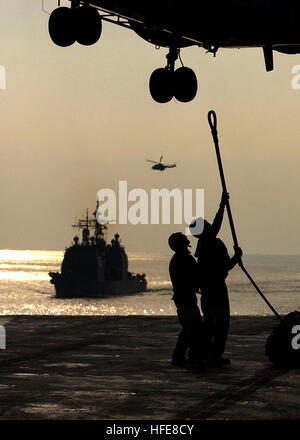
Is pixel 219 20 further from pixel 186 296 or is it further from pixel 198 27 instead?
pixel 186 296

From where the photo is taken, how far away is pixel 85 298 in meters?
184

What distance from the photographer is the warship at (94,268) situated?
173 metres

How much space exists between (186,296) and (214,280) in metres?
0.48

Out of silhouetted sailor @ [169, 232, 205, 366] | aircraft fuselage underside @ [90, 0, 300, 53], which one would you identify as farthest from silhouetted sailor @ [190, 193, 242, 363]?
aircraft fuselage underside @ [90, 0, 300, 53]

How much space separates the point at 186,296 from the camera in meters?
13.5

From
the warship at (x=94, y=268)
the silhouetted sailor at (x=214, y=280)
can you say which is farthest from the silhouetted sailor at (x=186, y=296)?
the warship at (x=94, y=268)

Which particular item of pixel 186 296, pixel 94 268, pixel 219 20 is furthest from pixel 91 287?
pixel 186 296

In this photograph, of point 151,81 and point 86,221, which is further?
point 86,221

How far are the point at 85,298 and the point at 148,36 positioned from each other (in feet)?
553

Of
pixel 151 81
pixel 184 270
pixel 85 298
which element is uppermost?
pixel 151 81
